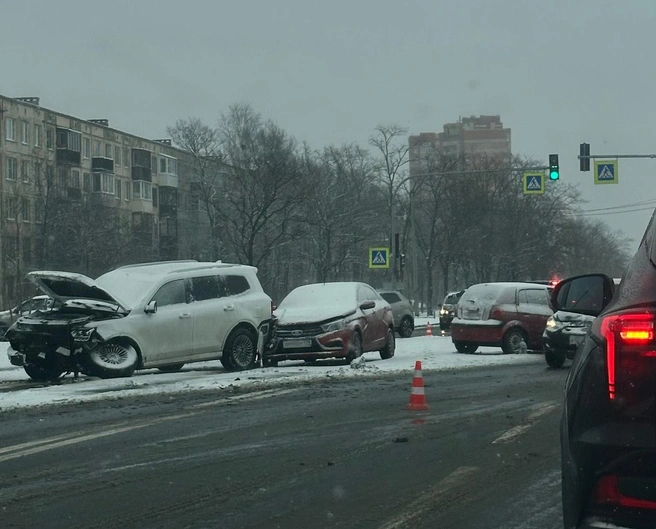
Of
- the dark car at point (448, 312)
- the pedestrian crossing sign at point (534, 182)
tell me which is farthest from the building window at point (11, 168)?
the pedestrian crossing sign at point (534, 182)

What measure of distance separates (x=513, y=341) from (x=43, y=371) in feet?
32.5

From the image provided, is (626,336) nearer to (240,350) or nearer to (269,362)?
(240,350)

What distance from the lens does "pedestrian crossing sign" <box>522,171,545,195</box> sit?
122ft

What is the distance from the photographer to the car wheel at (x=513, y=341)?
2308 centimetres

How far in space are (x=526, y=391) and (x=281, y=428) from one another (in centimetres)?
463

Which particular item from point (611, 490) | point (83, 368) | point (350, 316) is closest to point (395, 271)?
point (350, 316)

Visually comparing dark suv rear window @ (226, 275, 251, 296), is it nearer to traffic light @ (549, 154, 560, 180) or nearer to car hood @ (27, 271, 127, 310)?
car hood @ (27, 271, 127, 310)

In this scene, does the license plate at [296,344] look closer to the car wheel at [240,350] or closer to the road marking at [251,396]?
the car wheel at [240,350]

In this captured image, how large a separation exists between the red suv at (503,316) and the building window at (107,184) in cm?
6090

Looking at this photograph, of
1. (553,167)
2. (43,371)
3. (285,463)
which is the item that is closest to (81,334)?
(43,371)

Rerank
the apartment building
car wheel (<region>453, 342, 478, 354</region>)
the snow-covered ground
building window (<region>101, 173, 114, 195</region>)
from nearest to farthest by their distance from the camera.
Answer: the snow-covered ground, car wheel (<region>453, 342, 478, 354</region>), the apartment building, building window (<region>101, 173, 114, 195</region>)

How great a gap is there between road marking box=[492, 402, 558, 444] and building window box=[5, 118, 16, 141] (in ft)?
214

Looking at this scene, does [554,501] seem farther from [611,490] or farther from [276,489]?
[611,490]

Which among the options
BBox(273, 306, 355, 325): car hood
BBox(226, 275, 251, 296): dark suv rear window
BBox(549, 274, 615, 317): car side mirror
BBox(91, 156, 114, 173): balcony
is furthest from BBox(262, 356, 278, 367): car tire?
BBox(91, 156, 114, 173): balcony
